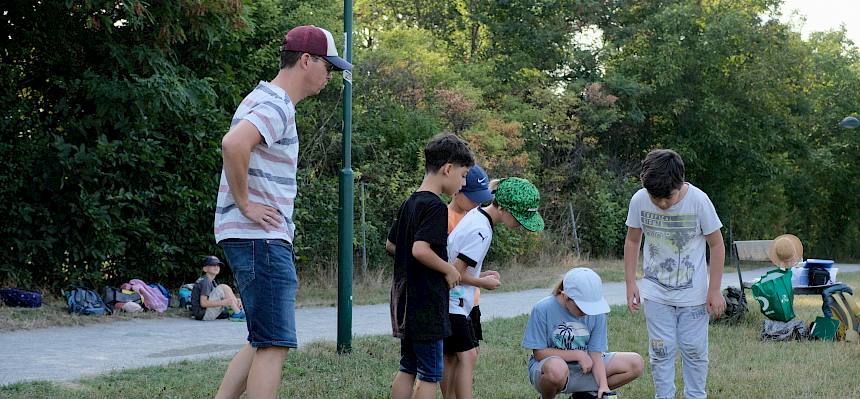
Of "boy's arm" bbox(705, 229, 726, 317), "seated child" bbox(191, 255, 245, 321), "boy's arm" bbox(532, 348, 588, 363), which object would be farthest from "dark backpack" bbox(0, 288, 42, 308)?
"boy's arm" bbox(705, 229, 726, 317)

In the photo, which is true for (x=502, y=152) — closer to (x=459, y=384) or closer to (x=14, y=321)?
(x=14, y=321)

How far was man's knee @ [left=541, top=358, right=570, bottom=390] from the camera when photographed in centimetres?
540

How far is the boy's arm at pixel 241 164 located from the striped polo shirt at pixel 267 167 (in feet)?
0.12

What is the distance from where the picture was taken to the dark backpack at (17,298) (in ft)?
35.9

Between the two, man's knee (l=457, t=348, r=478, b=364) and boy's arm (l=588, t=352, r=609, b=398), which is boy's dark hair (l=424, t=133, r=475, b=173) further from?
boy's arm (l=588, t=352, r=609, b=398)

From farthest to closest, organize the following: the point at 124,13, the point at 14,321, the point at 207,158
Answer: the point at 207,158, the point at 124,13, the point at 14,321

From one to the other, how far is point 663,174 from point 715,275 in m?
0.72

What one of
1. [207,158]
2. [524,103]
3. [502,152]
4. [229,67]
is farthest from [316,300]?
[524,103]

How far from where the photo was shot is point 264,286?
4188 millimetres

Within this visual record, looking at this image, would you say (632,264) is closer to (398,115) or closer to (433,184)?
(433,184)

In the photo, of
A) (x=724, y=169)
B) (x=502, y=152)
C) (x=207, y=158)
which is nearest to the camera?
(x=207, y=158)

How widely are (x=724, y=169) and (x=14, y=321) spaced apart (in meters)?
25.4

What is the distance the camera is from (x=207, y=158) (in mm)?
13055

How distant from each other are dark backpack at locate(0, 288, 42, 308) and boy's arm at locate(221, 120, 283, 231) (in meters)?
Result: 7.89
